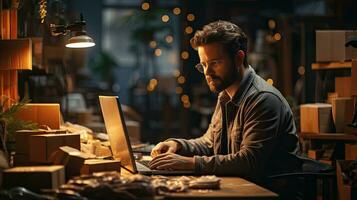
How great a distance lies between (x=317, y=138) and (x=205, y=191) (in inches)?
95.9

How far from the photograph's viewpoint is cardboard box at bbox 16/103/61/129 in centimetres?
420

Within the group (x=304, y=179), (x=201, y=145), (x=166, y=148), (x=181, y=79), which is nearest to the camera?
(x=304, y=179)

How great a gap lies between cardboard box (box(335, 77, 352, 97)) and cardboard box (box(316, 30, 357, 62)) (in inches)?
7.1

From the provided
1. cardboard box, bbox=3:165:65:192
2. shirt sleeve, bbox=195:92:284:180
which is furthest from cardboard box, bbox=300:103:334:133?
cardboard box, bbox=3:165:65:192

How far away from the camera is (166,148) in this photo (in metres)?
4.37

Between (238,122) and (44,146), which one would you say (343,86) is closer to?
(238,122)

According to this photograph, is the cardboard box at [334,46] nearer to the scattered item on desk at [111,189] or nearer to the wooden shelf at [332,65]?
the wooden shelf at [332,65]

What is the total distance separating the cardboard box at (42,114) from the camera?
13.8ft

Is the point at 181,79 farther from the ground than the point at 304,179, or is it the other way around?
the point at 181,79

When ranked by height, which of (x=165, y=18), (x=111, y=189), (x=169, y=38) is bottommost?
(x=111, y=189)

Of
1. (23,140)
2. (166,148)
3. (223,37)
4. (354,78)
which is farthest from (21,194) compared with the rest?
(354,78)

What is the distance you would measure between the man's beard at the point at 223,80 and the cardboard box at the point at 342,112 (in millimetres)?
1309

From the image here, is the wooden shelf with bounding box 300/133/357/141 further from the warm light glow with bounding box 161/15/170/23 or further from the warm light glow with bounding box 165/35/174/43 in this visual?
the warm light glow with bounding box 165/35/174/43

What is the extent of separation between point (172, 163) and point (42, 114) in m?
0.92
